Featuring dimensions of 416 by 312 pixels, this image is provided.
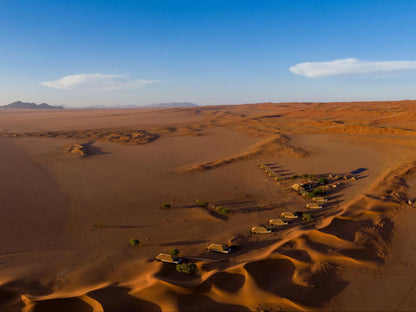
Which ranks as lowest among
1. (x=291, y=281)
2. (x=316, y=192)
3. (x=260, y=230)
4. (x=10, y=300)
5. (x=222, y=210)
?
(x=10, y=300)

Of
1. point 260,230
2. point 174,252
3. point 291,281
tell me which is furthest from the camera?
point 260,230

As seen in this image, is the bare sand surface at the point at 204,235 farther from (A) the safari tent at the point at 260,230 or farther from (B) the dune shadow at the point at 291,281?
(A) the safari tent at the point at 260,230

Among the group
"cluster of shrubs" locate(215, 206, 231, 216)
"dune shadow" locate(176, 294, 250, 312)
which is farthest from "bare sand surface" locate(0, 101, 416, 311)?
"cluster of shrubs" locate(215, 206, 231, 216)

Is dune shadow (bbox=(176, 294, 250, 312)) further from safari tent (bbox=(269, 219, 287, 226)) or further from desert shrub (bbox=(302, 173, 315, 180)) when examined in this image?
desert shrub (bbox=(302, 173, 315, 180))

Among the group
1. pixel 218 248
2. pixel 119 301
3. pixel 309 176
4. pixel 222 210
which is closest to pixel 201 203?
pixel 222 210

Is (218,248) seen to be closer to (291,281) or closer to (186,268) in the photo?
(186,268)

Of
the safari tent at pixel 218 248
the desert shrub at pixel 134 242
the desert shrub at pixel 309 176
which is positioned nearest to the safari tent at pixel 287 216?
the safari tent at pixel 218 248
